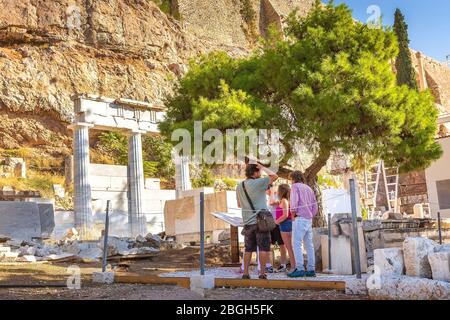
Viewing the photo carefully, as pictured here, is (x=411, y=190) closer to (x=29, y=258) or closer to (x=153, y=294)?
(x=29, y=258)

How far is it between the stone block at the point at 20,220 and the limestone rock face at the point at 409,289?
11517 mm

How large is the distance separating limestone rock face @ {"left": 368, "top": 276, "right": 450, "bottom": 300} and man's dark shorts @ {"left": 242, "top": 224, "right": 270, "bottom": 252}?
1.63 metres

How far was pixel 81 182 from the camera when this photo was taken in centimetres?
1834

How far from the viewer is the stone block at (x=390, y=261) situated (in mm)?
5512

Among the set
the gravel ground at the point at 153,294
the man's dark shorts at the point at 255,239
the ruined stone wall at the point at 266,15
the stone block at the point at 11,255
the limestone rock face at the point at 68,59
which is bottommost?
the gravel ground at the point at 153,294

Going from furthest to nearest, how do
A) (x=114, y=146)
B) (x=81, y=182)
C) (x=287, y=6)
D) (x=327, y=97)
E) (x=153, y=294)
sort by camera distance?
Answer: (x=287, y=6), (x=114, y=146), (x=81, y=182), (x=327, y=97), (x=153, y=294)

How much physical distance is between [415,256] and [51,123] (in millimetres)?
27140

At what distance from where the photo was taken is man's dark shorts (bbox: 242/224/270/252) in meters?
6.44

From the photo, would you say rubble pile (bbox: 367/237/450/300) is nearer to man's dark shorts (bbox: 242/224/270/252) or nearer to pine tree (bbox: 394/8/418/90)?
man's dark shorts (bbox: 242/224/270/252)

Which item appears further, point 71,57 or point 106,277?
point 71,57

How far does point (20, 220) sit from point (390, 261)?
11642mm

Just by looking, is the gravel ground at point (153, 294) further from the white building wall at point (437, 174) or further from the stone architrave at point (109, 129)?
the white building wall at point (437, 174)

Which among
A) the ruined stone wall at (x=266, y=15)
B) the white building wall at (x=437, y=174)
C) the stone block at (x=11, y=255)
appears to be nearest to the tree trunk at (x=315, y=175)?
the stone block at (x=11, y=255)

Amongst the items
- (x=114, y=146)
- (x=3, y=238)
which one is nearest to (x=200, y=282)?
(x=3, y=238)
